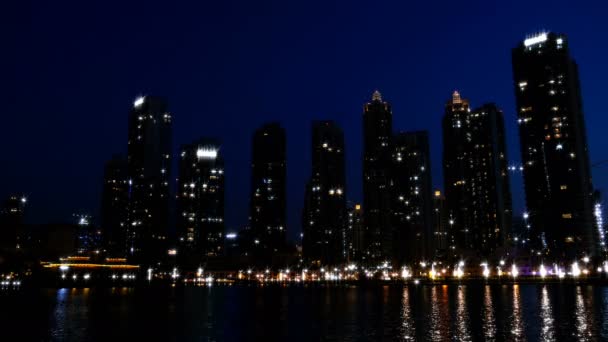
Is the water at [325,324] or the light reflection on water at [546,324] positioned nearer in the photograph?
the light reflection on water at [546,324]

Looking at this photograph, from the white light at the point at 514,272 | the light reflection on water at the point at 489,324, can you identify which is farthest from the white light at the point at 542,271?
the light reflection on water at the point at 489,324

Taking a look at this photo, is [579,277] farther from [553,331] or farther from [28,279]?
[28,279]

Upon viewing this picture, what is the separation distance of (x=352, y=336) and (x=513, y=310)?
2971 centimetres

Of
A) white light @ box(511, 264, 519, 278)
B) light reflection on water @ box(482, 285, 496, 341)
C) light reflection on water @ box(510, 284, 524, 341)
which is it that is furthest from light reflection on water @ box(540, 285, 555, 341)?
white light @ box(511, 264, 519, 278)

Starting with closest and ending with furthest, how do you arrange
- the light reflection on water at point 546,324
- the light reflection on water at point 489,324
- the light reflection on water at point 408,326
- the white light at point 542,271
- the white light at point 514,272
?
the light reflection on water at point 546,324, the light reflection on water at point 489,324, the light reflection on water at point 408,326, the white light at point 542,271, the white light at point 514,272

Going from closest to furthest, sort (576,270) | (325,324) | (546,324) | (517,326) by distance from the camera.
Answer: (517,326), (546,324), (325,324), (576,270)

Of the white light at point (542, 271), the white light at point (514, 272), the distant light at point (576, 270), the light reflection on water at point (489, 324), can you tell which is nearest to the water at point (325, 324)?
the light reflection on water at point (489, 324)

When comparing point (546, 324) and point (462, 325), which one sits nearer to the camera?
point (462, 325)

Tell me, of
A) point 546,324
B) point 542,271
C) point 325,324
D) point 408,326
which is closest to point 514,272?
point 542,271

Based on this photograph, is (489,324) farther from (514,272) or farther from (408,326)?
(514,272)

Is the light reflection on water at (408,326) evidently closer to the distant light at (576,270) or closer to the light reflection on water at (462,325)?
the light reflection on water at (462,325)

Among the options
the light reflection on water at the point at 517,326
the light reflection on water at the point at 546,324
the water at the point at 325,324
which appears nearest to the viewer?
the light reflection on water at the point at 517,326

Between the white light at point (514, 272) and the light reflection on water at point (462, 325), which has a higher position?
the white light at point (514, 272)

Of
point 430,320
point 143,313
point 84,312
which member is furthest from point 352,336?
point 84,312
